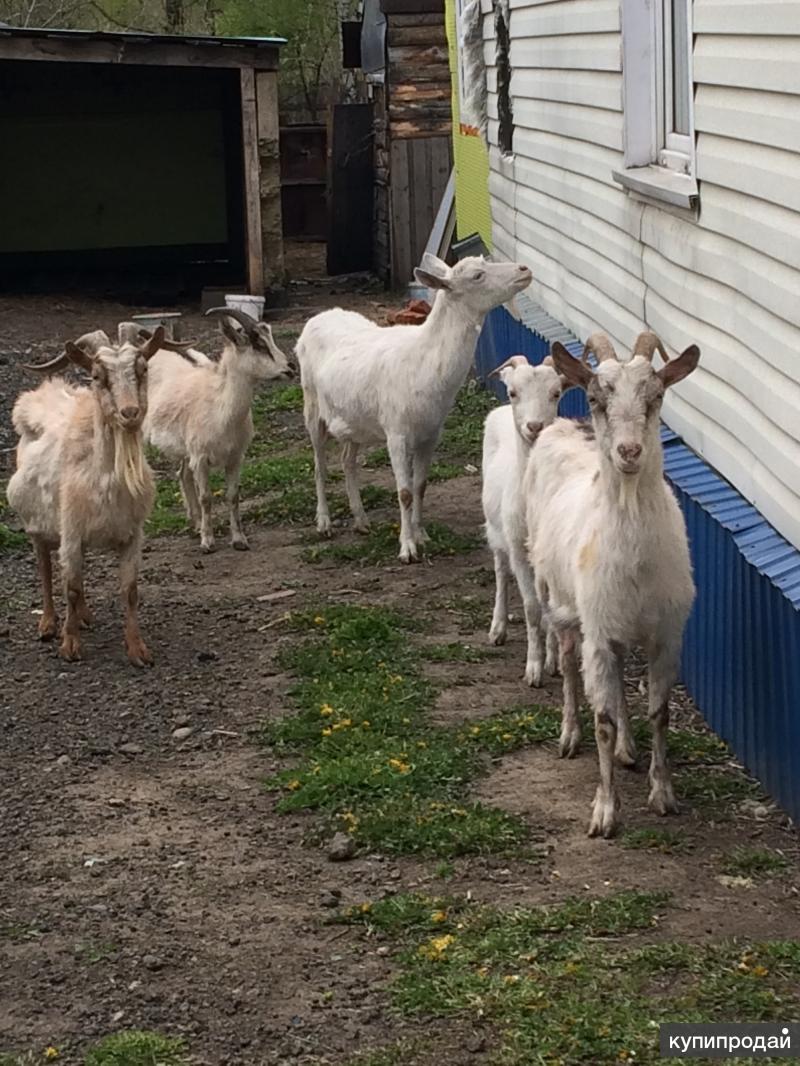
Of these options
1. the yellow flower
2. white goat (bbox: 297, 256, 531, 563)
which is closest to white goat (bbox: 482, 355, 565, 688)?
white goat (bbox: 297, 256, 531, 563)

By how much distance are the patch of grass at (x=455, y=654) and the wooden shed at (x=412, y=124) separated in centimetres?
1254

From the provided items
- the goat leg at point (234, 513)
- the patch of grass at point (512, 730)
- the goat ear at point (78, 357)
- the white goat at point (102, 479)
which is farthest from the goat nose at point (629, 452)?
the goat leg at point (234, 513)

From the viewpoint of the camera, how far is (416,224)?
19516mm

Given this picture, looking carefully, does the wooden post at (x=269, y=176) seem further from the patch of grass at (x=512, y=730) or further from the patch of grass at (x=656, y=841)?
the patch of grass at (x=656, y=841)

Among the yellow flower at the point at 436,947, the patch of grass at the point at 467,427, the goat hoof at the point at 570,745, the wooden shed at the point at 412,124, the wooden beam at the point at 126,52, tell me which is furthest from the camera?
the wooden shed at the point at 412,124

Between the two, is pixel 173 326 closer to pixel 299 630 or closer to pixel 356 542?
pixel 356 542

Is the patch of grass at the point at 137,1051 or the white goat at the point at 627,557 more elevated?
the white goat at the point at 627,557

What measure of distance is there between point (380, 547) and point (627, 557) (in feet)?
13.2

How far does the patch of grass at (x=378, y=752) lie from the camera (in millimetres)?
5203

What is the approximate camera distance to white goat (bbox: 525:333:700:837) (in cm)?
505

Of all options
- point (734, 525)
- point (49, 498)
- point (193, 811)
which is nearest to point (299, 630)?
point (49, 498)

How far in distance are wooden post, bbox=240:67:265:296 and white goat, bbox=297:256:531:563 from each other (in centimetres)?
840

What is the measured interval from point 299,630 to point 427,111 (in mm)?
12549

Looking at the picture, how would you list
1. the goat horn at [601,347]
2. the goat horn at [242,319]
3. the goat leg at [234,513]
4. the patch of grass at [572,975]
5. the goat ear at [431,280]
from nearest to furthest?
1. the patch of grass at [572,975]
2. the goat horn at [601,347]
3. the goat ear at [431,280]
4. the goat leg at [234,513]
5. the goat horn at [242,319]
